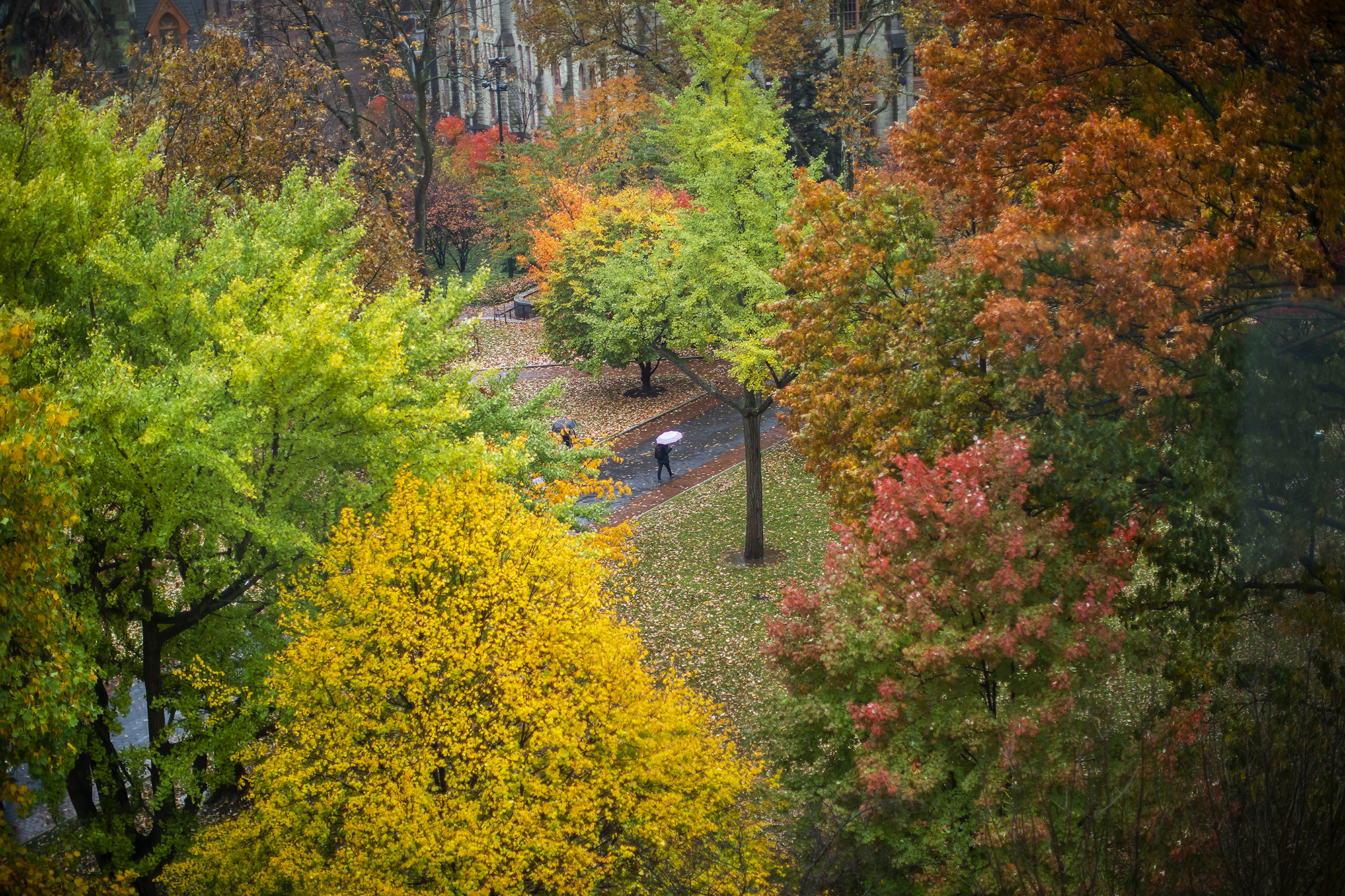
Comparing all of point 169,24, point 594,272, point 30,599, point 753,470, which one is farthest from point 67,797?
point 169,24

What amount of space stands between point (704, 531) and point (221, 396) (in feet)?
49.9

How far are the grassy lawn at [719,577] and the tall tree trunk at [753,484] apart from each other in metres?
0.66

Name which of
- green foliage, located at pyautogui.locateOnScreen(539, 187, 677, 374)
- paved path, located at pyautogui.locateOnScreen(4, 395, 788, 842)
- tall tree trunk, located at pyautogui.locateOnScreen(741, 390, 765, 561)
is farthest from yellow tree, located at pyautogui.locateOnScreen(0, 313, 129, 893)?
green foliage, located at pyautogui.locateOnScreen(539, 187, 677, 374)

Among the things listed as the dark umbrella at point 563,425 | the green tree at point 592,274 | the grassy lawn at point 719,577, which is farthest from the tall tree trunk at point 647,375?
the grassy lawn at point 719,577

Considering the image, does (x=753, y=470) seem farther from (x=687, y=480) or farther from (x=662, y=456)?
(x=687, y=480)

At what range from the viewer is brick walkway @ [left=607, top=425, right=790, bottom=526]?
28266 millimetres

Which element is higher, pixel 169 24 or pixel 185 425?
pixel 169 24

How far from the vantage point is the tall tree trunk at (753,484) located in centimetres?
2462

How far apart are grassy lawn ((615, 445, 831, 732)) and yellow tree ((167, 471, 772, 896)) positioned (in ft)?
11.3

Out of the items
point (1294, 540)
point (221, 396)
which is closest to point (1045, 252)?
point (1294, 540)

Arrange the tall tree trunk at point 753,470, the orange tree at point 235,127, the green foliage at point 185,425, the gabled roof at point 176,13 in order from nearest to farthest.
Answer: the green foliage at point 185,425 → the orange tree at point 235,127 → the tall tree trunk at point 753,470 → the gabled roof at point 176,13

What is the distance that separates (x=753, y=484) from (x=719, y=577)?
2281 millimetres

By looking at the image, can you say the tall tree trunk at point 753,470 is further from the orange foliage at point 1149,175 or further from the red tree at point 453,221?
the red tree at point 453,221

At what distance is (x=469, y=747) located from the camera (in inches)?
466
